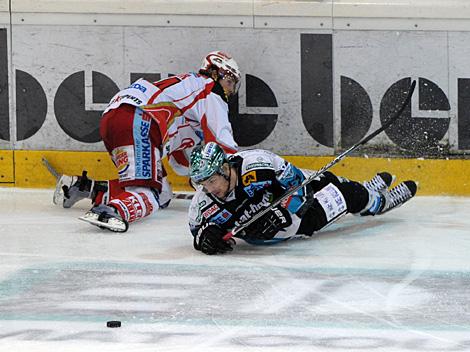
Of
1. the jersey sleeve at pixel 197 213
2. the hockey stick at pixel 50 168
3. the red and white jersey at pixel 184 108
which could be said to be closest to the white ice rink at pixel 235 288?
the jersey sleeve at pixel 197 213

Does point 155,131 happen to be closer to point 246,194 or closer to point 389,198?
point 246,194

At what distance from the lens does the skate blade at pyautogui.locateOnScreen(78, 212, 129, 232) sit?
545 cm

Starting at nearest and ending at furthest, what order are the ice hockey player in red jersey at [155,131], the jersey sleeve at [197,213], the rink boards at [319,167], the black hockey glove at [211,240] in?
the black hockey glove at [211,240] < the jersey sleeve at [197,213] < the ice hockey player in red jersey at [155,131] < the rink boards at [319,167]

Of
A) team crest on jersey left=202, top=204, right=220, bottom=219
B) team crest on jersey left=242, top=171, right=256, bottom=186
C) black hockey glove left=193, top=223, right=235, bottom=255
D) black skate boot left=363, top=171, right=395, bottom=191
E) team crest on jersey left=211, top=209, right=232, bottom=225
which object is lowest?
black hockey glove left=193, top=223, right=235, bottom=255

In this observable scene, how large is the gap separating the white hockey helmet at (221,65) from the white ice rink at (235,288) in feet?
2.85

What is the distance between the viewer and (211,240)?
4.92 meters

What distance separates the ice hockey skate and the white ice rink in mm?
59

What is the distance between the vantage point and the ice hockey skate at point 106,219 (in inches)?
215

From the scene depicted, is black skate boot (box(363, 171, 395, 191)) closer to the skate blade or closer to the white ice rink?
the white ice rink

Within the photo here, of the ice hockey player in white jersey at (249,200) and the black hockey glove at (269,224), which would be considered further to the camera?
the black hockey glove at (269,224)

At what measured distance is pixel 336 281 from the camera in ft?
14.5

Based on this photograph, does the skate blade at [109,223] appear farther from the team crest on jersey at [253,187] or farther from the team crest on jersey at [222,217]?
the team crest on jersey at [253,187]

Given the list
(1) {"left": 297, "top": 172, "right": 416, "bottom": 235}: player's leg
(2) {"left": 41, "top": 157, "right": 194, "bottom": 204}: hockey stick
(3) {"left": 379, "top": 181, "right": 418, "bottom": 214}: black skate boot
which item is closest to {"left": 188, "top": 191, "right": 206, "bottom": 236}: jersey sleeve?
(1) {"left": 297, "top": 172, "right": 416, "bottom": 235}: player's leg

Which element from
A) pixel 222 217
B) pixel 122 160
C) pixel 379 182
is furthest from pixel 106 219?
pixel 379 182
